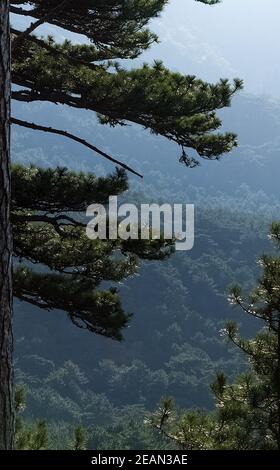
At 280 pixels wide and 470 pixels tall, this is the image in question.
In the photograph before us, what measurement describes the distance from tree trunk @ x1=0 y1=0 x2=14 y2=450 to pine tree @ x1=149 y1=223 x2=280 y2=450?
3747 mm

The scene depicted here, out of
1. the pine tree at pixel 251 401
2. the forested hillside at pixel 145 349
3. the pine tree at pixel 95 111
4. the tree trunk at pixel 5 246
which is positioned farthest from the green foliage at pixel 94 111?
the forested hillside at pixel 145 349

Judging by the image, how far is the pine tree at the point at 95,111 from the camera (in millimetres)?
6812

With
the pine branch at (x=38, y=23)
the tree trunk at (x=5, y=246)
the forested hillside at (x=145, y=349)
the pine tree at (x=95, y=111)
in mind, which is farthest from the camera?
the forested hillside at (x=145, y=349)

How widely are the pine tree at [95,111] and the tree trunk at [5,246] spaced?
341 cm

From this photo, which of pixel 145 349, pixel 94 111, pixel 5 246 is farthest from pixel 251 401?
pixel 145 349

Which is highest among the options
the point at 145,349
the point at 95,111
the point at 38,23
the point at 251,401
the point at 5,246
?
the point at 38,23

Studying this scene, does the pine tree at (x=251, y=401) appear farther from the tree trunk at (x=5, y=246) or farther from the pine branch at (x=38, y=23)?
the tree trunk at (x=5, y=246)

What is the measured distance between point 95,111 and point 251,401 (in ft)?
11.2

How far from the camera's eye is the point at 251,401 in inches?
263

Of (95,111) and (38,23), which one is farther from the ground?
(38,23)

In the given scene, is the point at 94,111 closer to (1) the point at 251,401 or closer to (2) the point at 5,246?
(1) the point at 251,401

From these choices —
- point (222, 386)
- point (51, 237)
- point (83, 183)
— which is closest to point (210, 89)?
point (83, 183)

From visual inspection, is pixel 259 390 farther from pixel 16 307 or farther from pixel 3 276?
pixel 16 307

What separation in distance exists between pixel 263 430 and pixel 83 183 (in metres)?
3.18
